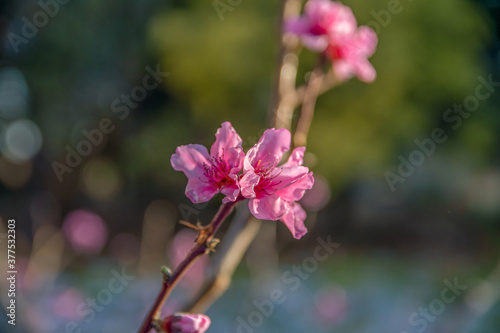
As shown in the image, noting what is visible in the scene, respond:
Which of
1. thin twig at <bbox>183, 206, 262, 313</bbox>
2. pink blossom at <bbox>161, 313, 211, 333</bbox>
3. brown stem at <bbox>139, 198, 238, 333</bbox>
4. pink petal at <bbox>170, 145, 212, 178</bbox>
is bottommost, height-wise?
thin twig at <bbox>183, 206, 262, 313</bbox>

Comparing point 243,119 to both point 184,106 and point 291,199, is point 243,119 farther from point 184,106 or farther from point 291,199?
point 291,199

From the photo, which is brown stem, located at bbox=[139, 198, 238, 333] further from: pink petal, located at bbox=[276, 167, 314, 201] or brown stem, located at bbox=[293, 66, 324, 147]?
brown stem, located at bbox=[293, 66, 324, 147]

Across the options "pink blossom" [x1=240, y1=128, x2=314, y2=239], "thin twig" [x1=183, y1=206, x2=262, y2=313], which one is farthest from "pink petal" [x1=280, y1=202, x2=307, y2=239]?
"thin twig" [x1=183, y1=206, x2=262, y2=313]

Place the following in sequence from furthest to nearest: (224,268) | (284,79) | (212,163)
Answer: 1. (284,79)
2. (224,268)
3. (212,163)

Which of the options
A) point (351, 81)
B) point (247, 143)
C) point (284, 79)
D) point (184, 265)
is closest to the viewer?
point (184, 265)

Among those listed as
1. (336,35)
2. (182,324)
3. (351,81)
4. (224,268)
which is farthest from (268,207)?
(351,81)

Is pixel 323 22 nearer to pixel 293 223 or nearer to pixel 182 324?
pixel 293 223
